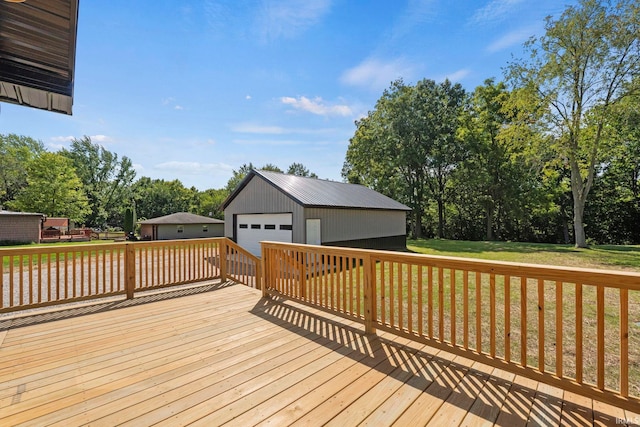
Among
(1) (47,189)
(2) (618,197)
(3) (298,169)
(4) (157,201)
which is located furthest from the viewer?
(3) (298,169)

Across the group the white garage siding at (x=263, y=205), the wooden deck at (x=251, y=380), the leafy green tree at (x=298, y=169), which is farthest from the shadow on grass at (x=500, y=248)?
the leafy green tree at (x=298, y=169)

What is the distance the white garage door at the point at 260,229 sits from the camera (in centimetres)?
1107

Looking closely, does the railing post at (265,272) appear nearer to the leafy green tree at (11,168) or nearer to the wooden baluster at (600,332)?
the wooden baluster at (600,332)

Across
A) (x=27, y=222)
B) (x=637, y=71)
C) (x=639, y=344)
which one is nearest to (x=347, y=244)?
(x=639, y=344)

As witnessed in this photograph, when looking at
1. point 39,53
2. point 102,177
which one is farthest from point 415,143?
point 102,177

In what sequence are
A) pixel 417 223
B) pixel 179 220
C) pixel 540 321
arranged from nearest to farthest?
pixel 540 321, pixel 179 220, pixel 417 223

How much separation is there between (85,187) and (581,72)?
1737 inches

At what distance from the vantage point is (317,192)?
12.4 meters

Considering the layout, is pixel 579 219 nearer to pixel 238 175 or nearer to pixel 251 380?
pixel 251 380

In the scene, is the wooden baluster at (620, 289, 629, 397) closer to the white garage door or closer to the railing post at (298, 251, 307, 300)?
the railing post at (298, 251, 307, 300)

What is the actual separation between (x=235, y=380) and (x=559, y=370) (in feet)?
8.26

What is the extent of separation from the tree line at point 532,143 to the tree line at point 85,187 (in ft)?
71.0

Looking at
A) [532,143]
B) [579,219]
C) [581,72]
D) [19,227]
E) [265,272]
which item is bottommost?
[265,272]

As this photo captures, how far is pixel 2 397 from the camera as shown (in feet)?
7.02
